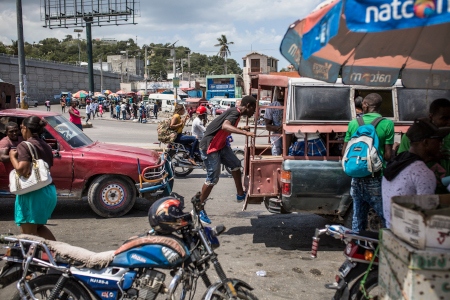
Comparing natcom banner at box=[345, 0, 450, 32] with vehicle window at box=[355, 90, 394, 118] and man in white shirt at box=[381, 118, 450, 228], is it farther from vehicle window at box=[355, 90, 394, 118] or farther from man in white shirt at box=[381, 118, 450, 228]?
vehicle window at box=[355, 90, 394, 118]

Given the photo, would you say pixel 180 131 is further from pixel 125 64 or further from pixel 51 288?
pixel 125 64

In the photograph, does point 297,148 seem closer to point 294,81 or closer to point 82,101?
point 294,81

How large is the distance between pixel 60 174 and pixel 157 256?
436cm

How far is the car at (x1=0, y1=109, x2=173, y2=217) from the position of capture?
718 centimetres

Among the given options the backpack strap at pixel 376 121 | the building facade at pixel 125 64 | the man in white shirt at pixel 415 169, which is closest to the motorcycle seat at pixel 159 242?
the man in white shirt at pixel 415 169

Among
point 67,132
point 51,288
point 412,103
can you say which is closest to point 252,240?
point 412,103

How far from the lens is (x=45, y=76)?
63.6 metres

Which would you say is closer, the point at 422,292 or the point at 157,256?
the point at 422,292

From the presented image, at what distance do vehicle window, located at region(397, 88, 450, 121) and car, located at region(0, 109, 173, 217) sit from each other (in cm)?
381

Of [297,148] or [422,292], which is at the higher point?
[297,148]

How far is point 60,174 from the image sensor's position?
282 inches

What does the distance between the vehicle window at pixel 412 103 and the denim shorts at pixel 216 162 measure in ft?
7.91

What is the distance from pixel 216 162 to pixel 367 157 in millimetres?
2623

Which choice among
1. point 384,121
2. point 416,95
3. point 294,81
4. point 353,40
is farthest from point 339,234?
point 416,95
